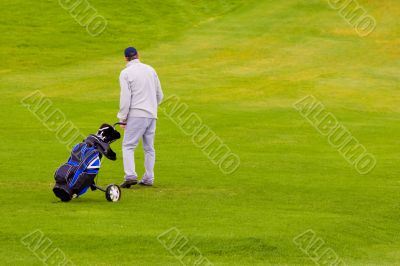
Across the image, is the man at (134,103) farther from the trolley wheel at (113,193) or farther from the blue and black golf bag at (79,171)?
the trolley wheel at (113,193)

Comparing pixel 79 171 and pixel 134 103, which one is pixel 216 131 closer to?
pixel 134 103

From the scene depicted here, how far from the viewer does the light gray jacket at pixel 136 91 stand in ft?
60.4

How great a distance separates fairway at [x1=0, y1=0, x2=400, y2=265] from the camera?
1399 centimetres

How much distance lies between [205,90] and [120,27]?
14827 millimetres

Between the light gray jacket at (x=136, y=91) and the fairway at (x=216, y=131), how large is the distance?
1.48m

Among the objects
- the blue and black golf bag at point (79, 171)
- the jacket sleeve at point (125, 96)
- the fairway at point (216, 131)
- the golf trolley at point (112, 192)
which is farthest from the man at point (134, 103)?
the golf trolley at point (112, 192)

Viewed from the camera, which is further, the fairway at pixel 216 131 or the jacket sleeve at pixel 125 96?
the jacket sleeve at pixel 125 96

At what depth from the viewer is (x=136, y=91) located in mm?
18516

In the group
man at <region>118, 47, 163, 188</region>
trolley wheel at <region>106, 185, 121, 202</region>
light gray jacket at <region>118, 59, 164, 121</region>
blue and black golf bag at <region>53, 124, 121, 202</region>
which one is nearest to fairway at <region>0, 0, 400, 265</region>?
trolley wheel at <region>106, 185, 121, 202</region>

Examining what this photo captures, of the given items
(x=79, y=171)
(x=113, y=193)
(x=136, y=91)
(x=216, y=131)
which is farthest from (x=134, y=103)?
(x=216, y=131)

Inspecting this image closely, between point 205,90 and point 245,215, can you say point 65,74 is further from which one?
point 245,215

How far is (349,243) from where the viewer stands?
14.6 metres

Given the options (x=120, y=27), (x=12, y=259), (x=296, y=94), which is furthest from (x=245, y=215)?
(x=120, y=27)

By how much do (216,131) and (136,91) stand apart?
9.72m
